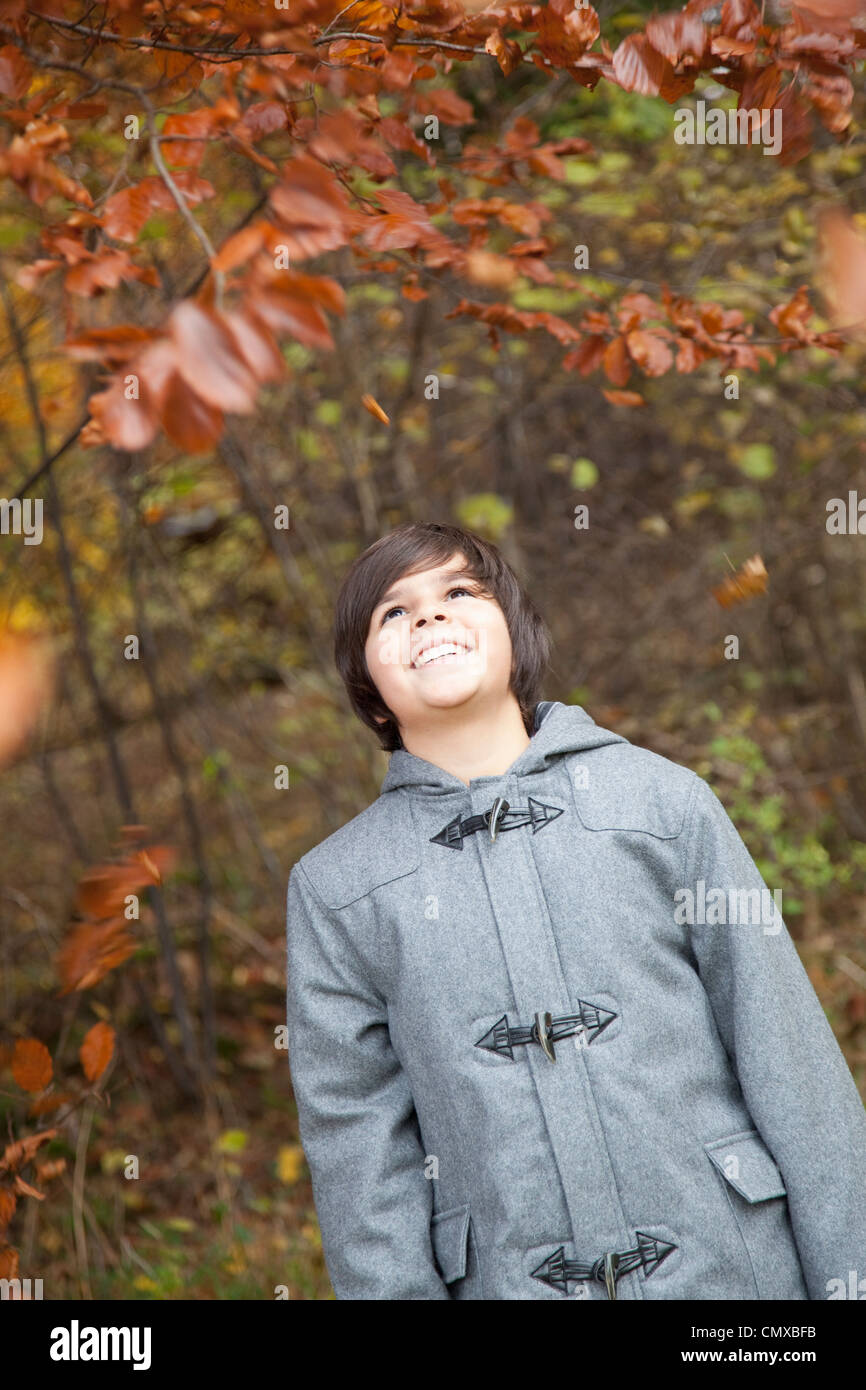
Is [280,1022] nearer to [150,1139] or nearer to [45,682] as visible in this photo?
[150,1139]

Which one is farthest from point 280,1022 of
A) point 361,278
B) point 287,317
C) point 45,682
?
point 287,317

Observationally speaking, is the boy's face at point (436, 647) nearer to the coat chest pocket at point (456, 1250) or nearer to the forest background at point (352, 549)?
the forest background at point (352, 549)

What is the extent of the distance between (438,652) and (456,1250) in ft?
2.78

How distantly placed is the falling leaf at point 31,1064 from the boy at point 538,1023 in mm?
528

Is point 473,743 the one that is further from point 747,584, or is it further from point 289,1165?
point 289,1165

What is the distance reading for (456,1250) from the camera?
1670mm

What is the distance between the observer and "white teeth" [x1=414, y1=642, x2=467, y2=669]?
1.74 meters

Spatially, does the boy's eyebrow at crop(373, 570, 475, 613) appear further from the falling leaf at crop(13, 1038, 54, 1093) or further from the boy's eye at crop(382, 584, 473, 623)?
the falling leaf at crop(13, 1038, 54, 1093)

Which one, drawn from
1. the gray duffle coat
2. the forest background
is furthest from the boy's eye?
the forest background

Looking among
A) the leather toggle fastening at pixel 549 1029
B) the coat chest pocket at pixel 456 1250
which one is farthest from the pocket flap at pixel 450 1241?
the leather toggle fastening at pixel 549 1029

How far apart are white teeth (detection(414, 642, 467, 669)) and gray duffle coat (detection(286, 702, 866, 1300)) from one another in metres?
0.17

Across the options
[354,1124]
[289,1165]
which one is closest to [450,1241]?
[354,1124]

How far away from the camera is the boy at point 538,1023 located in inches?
62.6
